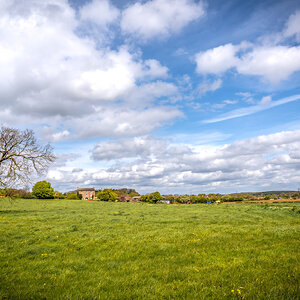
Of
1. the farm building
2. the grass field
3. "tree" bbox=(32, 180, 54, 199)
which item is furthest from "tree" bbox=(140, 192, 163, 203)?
the grass field

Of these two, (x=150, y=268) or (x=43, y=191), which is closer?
(x=150, y=268)

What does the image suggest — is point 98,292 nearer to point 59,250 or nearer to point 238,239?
point 59,250

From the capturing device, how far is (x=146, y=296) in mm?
6648

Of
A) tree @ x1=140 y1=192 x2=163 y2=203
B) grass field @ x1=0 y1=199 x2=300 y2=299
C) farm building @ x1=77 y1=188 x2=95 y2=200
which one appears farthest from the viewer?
farm building @ x1=77 y1=188 x2=95 y2=200

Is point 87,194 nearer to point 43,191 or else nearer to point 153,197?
point 153,197

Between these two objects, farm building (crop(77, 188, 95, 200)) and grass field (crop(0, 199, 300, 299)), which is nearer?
grass field (crop(0, 199, 300, 299))

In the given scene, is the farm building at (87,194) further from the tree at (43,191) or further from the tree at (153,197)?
the tree at (43,191)

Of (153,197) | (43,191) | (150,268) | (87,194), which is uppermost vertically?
(43,191)

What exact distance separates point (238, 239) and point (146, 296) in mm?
9489

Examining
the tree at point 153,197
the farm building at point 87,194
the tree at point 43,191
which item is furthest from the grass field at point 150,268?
the farm building at point 87,194

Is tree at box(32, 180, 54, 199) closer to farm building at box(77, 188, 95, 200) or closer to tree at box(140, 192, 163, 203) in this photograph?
tree at box(140, 192, 163, 203)

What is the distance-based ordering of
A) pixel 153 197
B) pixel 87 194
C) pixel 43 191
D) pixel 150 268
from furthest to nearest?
1. pixel 87 194
2. pixel 153 197
3. pixel 43 191
4. pixel 150 268

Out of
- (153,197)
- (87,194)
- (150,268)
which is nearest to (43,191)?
(153,197)

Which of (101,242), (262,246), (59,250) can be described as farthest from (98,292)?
(262,246)
